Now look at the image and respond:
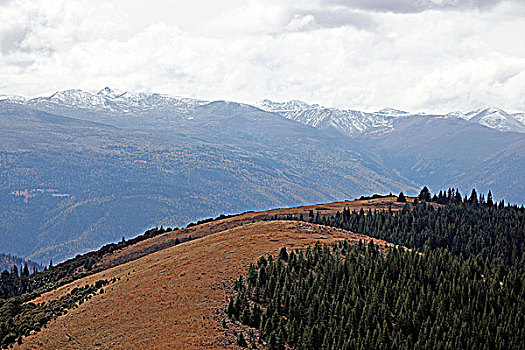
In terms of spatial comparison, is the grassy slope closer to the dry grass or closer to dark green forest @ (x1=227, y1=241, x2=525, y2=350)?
the dry grass

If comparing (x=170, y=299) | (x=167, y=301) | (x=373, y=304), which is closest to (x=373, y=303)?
(x=373, y=304)

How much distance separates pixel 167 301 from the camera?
76625mm

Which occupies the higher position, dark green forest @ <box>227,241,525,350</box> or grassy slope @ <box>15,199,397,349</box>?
dark green forest @ <box>227,241,525,350</box>

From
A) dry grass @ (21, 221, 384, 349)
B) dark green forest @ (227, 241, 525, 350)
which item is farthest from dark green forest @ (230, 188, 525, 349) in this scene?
dry grass @ (21, 221, 384, 349)

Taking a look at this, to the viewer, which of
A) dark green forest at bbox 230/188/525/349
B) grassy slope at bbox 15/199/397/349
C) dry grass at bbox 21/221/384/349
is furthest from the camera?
grassy slope at bbox 15/199/397/349

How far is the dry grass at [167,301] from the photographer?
2569 inches

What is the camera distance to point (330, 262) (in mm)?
83625

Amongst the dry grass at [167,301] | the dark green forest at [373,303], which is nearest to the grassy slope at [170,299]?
the dry grass at [167,301]

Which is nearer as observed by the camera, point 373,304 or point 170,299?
point 373,304

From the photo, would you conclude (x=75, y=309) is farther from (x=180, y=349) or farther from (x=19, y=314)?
(x=180, y=349)

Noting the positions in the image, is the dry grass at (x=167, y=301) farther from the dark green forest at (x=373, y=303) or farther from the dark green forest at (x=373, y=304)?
the dark green forest at (x=373, y=304)

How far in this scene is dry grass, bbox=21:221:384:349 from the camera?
65250 millimetres

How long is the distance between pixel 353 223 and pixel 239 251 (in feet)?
275

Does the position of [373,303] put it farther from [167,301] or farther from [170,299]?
[167,301]
